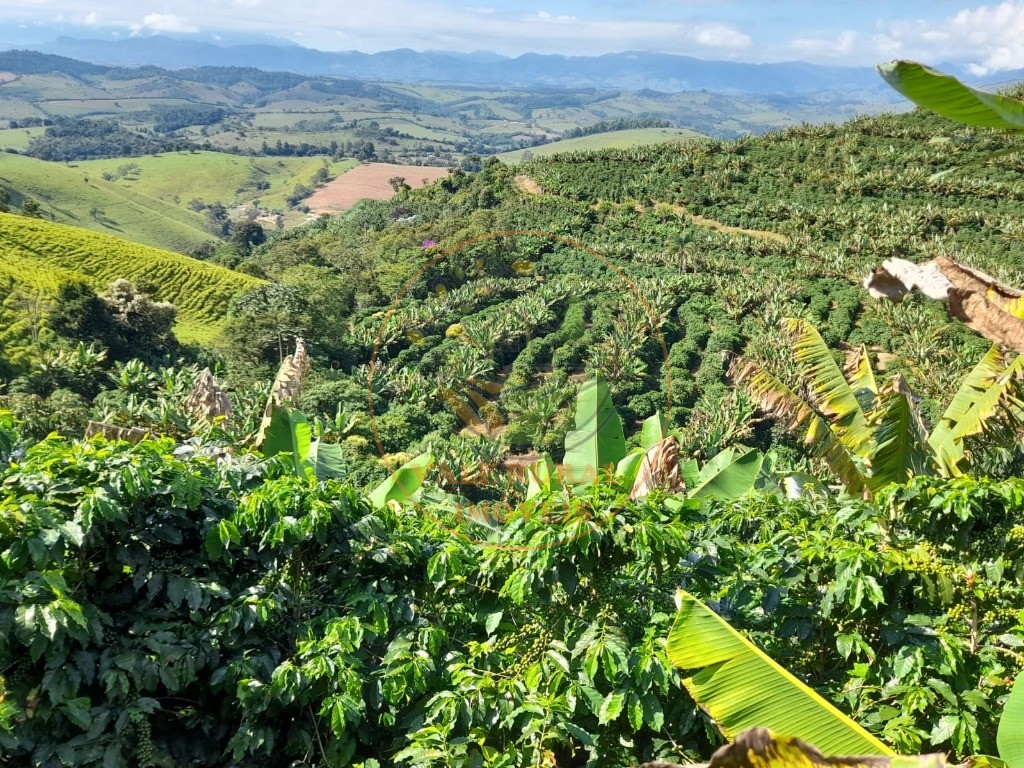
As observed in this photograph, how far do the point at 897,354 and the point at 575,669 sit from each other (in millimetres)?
22802

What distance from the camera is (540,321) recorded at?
4762mm

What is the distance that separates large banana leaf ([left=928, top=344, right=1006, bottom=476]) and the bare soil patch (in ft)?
266

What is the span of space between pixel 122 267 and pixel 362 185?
7012 centimetres

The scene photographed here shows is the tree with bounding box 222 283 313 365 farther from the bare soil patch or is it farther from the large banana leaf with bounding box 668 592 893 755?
the bare soil patch

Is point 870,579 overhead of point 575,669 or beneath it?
overhead

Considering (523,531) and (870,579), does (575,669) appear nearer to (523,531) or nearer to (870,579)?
(523,531)

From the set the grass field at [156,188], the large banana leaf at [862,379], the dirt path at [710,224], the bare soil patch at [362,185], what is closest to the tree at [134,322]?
the large banana leaf at [862,379]

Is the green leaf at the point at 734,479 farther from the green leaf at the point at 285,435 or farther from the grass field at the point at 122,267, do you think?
the grass field at the point at 122,267

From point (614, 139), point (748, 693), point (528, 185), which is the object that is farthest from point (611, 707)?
point (614, 139)

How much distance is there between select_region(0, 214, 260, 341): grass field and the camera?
1188 inches

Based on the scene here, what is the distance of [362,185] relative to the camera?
99312 mm

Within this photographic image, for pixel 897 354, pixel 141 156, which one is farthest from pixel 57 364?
pixel 141 156

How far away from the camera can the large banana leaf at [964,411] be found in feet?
16.7

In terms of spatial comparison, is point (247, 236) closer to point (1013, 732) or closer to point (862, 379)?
point (862, 379)
